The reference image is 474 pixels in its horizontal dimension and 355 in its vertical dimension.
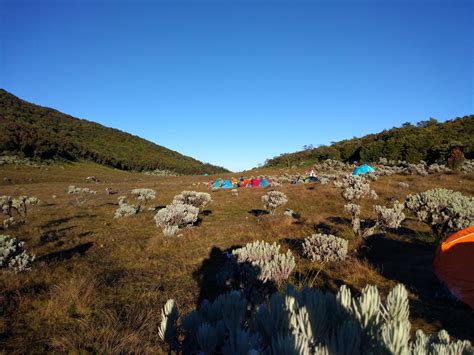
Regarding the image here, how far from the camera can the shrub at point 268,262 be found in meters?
5.09

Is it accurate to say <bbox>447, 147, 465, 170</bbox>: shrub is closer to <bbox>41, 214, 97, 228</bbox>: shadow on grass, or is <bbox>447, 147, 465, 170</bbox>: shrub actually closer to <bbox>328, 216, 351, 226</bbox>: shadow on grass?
<bbox>328, 216, 351, 226</bbox>: shadow on grass

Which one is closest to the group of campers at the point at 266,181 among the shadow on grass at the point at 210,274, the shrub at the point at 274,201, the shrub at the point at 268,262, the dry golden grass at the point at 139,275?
the shrub at the point at 274,201

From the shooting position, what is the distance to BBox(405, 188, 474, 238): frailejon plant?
30.4 ft

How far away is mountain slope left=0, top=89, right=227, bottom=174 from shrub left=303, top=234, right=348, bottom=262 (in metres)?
76.4

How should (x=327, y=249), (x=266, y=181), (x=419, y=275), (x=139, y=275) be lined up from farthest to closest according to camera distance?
1. (x=266, y=181)
2. (x=327, y=249)
3. (x=139, y=275)
4. (x=419, y=275)

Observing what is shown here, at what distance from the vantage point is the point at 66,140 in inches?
3132

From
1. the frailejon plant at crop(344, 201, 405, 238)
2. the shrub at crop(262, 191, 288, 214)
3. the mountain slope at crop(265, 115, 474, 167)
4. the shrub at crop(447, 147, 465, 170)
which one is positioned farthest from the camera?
the mountain slope at crop(265, 115, 474, 167)

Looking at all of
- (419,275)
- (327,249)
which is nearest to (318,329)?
(327,249)

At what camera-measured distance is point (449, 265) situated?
666 cm

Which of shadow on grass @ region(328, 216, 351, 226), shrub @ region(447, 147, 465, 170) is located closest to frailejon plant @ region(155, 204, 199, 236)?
shadow on grass @ region(328, 216, 351, 226)

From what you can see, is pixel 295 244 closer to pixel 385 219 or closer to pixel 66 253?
pixel 385 219

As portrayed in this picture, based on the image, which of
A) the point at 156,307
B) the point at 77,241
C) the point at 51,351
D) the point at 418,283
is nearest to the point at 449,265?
the point at 418,283

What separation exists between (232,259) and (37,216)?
57.3 feet

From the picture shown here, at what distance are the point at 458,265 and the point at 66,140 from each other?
92106mm
